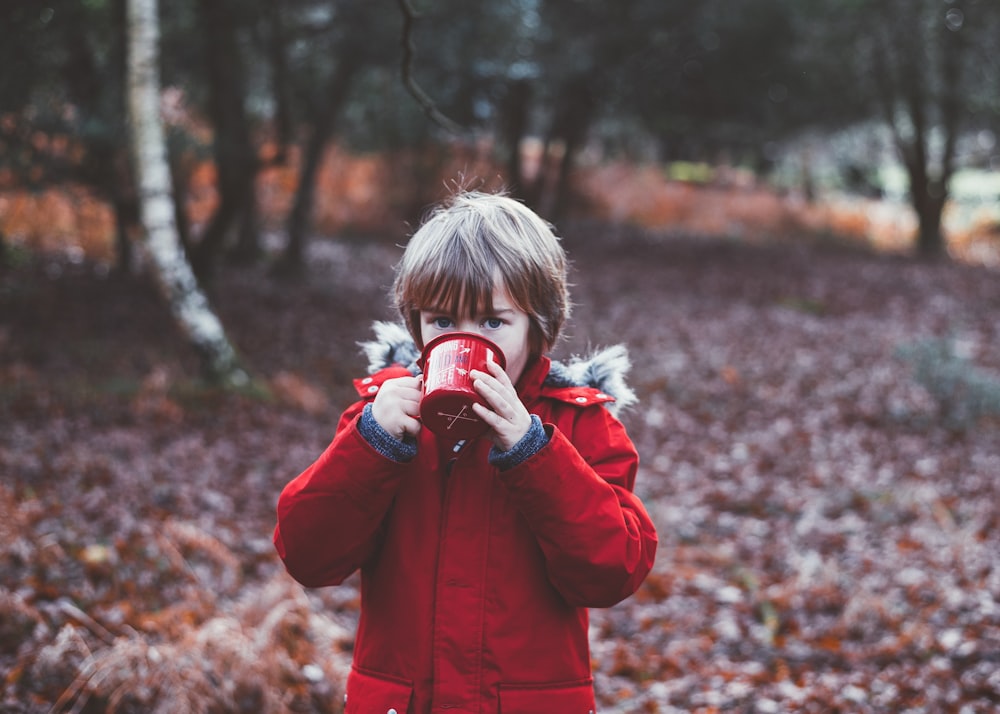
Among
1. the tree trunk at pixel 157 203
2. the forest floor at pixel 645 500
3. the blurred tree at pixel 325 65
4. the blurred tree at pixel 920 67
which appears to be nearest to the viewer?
the forest floor at pixel 645 500

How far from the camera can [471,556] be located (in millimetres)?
1831

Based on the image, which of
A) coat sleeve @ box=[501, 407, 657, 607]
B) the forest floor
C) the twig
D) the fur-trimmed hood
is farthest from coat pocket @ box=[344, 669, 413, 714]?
the twig

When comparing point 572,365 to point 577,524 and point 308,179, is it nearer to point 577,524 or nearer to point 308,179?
point 577,524

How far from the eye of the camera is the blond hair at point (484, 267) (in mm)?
1856

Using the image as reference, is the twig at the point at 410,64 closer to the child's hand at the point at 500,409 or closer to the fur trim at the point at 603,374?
the fur trim at the point at 603,374

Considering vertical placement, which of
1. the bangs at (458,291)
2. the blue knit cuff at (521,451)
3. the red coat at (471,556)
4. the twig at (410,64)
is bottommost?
the red coat at (471,556)

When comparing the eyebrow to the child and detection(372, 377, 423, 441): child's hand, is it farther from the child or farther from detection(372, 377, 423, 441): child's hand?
detection(372, 377, 423, 441): child's hand

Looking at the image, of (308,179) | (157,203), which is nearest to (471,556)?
(157,203)

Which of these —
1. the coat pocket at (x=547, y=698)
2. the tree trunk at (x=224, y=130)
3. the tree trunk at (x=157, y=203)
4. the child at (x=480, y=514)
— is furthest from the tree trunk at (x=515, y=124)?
the coat pocket at (x=547, y=698)

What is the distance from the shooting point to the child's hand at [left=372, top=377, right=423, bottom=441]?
69.0 inches

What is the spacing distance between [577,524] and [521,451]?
0.19 m

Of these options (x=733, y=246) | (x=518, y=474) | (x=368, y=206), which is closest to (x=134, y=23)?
(x=518, y=474)

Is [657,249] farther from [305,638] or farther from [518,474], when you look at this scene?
[518,474]

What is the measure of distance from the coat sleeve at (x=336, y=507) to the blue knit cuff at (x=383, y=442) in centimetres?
1
